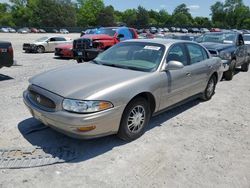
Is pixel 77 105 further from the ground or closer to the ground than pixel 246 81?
further from the ground

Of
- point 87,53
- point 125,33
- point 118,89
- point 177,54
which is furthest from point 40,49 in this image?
point 118,89

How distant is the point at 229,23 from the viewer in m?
110

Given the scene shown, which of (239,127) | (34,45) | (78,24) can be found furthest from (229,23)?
(239,127)

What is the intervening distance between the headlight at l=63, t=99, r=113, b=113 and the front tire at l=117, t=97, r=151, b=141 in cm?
52

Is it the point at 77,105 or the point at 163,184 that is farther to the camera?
the point at 77,105

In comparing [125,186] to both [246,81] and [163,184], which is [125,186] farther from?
[246,81]

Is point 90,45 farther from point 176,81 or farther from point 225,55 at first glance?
point 176,81

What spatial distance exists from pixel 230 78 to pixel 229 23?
111902 mm

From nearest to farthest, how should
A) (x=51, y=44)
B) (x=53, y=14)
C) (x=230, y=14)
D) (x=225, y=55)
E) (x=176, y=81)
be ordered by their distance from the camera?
(x=176, y=81), (x=225, y=55), (x=51, y=44), (x=53, y=14), (x=230, y=14)

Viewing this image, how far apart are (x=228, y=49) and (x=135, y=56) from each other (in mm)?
5564

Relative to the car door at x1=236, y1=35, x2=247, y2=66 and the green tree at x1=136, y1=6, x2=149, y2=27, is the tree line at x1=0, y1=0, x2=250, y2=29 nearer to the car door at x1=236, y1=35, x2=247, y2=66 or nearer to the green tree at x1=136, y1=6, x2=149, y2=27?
the green tree at x1=136, y1=6, x2=149, y2=27

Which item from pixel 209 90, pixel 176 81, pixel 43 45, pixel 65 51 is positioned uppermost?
pixel 176 81

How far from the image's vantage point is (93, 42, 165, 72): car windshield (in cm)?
458

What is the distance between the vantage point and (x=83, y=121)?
135 inches
